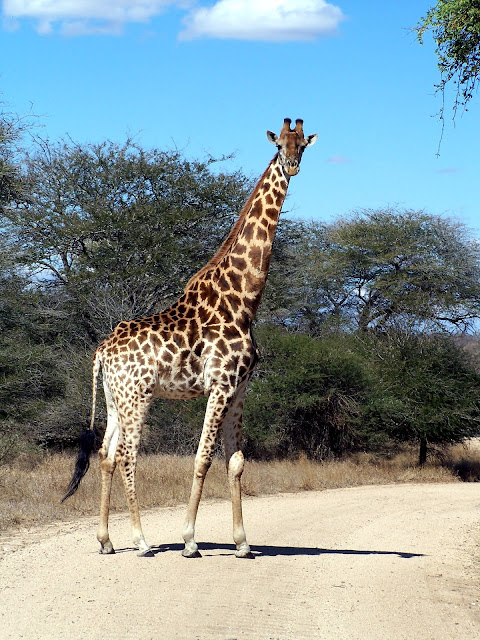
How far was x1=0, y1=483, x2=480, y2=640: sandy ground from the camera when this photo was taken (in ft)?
19.6

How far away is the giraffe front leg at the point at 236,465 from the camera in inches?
332

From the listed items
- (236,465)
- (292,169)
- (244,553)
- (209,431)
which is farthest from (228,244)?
(244,553)

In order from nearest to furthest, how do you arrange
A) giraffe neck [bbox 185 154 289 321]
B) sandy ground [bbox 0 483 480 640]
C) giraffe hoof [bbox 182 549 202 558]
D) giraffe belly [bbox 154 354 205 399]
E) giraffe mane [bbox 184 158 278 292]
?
1. sandy ground [bbox 0 483 480 640]
2. giraffe hoof [bbox 182 549 202 558]
3. giraffe belly [bbox 154 354 205 399]
4. giraffe neck [bbox 185 154 289 321]
5. giraffe mane [bbox 184 158 278 292]

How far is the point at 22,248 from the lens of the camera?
21.8 m

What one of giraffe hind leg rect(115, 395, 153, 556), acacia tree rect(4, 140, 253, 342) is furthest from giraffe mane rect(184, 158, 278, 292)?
acacia tree rect(4, 140, 253, 342)

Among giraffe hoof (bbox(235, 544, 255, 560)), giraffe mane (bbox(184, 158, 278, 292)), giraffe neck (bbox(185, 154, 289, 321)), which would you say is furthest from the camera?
giraffe mane (bbox(184, 158, 278, 292))

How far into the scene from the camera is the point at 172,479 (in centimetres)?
1349

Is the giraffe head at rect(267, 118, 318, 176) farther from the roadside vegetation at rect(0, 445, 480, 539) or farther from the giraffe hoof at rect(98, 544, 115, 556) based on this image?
the roadside vegetation at rect(0, 445, 480, 539)

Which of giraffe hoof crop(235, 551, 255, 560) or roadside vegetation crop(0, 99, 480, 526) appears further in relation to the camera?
roadside vegetation crop(0, 99, 480, 526)

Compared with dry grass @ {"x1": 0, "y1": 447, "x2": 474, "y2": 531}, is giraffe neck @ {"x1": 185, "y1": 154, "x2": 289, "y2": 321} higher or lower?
higher

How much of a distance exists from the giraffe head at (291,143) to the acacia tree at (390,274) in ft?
63.0

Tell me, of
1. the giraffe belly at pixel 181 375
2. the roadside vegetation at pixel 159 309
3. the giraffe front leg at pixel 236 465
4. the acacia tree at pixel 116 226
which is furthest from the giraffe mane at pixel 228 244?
the acacia tree at pixel 116 226

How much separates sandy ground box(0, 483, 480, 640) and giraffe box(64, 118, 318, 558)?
614 mm

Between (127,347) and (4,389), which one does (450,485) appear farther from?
(127,347)
